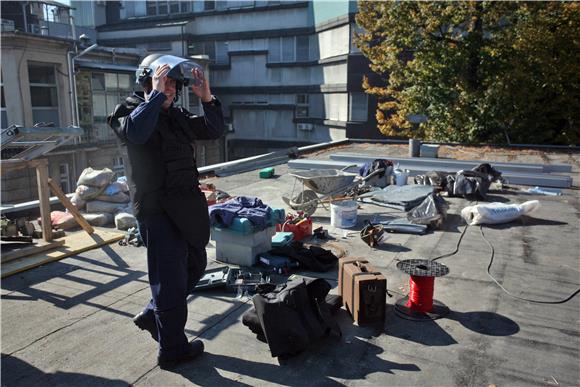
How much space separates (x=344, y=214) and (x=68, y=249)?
11.6 ft

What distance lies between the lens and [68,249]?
5562mm

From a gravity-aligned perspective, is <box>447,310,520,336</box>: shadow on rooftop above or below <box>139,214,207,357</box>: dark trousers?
below

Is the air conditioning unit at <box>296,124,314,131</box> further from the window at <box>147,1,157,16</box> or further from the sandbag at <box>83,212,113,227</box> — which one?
the sandbag at <box>83,212,113,227</box>

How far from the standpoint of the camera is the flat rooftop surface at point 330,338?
3117 millimetres

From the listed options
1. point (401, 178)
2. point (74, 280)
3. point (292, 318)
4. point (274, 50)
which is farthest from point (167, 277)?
point (274, 50)

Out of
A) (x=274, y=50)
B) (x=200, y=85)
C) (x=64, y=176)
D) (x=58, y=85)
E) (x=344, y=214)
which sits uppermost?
(x=274, y=50)

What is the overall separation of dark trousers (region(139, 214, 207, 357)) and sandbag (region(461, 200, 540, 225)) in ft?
16.3

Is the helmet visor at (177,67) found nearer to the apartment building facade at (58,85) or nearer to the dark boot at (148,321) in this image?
the dark boot at (148,321)

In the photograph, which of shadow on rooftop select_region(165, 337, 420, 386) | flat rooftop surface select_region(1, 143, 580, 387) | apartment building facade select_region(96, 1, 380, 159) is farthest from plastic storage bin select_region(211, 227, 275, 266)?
apartment building facade select_region(96, 1, 380, 159)

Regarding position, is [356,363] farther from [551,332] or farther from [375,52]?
[375,52]

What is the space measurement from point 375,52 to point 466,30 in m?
3.83

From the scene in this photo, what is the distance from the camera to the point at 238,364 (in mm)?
3242

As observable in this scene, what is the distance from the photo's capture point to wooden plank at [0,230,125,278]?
4.95 metres

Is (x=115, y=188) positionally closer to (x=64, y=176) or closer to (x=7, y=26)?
(x=7, y=26)
